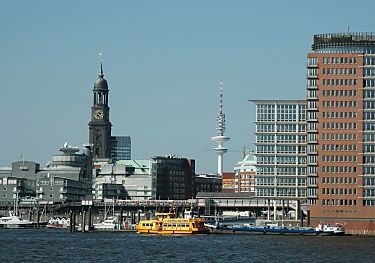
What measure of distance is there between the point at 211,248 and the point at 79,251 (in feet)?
68.3

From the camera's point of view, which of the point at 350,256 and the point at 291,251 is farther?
the point at 291,251

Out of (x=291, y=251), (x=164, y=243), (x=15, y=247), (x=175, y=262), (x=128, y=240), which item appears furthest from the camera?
(x=128, y=240)

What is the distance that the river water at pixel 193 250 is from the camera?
463ft

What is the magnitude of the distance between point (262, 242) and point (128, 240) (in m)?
25.3

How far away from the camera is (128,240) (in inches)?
7712

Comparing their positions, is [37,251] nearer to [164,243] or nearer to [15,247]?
[15,247]

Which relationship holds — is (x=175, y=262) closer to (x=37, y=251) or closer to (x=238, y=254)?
(x=238, y=254)

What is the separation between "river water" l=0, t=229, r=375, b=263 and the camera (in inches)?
5556

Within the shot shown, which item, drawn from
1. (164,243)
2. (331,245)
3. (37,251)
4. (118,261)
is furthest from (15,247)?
(331,245)

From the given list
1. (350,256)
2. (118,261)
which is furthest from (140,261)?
(350,256)

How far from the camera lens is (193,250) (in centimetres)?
16088

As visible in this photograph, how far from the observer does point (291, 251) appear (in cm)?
15675

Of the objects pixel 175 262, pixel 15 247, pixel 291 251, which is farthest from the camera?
pixel 15 247

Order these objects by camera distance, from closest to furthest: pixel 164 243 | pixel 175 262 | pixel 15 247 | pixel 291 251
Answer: pixel 175 262 < pixel 291 251 < pixel 15 247 < pixel 164 243
